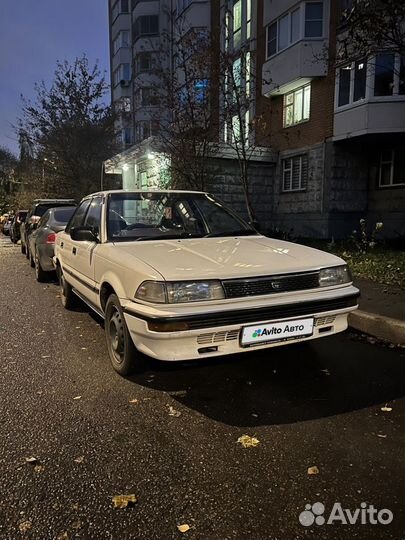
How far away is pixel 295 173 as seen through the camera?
16859 mm

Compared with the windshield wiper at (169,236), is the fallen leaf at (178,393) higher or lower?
lower

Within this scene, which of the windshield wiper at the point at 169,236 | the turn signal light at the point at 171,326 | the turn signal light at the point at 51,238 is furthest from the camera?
Answer: the turn signal light at the point at 51,238

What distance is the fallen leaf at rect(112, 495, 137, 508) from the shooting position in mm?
2131

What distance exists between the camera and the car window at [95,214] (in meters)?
4.64

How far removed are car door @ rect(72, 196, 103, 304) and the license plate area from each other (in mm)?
1844

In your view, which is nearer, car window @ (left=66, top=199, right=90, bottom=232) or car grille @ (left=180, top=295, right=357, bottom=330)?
car grille @ (left=180, top=295, right=357, bottom=330)

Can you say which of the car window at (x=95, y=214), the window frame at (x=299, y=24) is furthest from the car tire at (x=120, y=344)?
the window frame at (x=299, y=24)

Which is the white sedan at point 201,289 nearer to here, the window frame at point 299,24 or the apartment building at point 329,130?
the apartment building at point 329,130

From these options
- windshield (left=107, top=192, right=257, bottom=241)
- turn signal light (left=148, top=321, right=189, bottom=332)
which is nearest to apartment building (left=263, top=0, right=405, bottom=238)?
windshield (left=107, top=192, right=257, bottom=241)

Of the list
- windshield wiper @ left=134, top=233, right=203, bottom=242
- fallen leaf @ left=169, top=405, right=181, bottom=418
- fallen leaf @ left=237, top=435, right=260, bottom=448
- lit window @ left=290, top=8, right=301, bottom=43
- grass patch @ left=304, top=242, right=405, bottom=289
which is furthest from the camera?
lit window @ left=290, top=8, right=301, bottom=43

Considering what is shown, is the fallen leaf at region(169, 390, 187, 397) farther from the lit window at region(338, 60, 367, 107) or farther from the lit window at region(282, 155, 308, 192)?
the lit window at region(282, 155, 308, 192)

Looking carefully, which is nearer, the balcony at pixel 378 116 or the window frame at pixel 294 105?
the balcony at pixel 378 116

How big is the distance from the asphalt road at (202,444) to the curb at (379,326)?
0.32 meters

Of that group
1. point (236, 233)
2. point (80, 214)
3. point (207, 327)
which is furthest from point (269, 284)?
point (80, 214)
